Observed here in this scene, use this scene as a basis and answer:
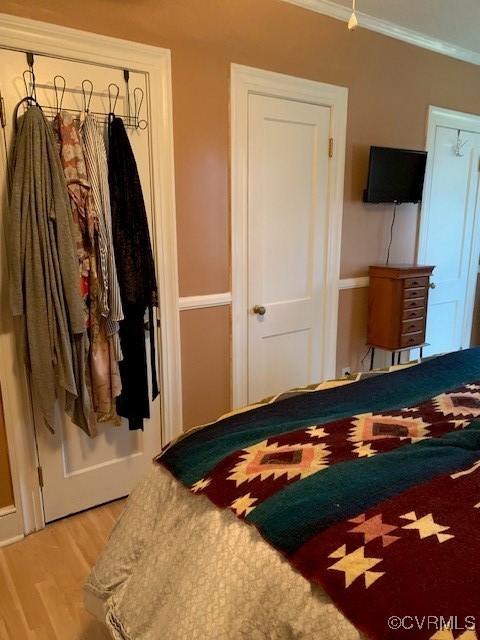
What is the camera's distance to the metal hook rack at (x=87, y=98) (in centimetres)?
181

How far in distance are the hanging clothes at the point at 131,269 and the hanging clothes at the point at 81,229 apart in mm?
128

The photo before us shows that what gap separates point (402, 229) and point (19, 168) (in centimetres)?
256

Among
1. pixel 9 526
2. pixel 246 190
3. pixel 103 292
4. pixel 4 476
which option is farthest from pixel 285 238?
pixel 9 526

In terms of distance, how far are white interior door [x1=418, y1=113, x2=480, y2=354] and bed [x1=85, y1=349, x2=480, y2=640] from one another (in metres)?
2.32

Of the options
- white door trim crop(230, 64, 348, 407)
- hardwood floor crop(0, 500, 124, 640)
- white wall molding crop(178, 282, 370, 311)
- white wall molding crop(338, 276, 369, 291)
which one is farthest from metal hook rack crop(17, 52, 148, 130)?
hardwood floor crop(0, 500, 124, 640)

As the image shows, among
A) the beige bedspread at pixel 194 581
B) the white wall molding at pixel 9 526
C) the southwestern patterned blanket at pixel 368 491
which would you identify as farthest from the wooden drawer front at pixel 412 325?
the white wall molding at pixel 9 526

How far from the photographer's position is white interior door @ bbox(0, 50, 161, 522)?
1.83 meters

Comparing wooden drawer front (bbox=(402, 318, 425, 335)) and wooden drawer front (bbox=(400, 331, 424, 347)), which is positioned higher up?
wooden drawer front (bbox=(402, 318, 425, 335))

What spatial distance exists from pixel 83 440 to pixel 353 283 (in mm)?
1964

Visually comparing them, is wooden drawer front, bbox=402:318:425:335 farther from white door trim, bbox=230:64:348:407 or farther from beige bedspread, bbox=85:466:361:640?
beige bedspread, bbox=85:466:361:640

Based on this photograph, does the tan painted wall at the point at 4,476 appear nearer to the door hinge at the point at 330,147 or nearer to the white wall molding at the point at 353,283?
the white wall molding at the point at 353,283

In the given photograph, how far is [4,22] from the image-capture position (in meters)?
1.71

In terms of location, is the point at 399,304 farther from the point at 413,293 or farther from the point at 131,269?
the point at 131,269

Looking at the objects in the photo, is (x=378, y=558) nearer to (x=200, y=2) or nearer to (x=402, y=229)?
(x=200, y=2)
